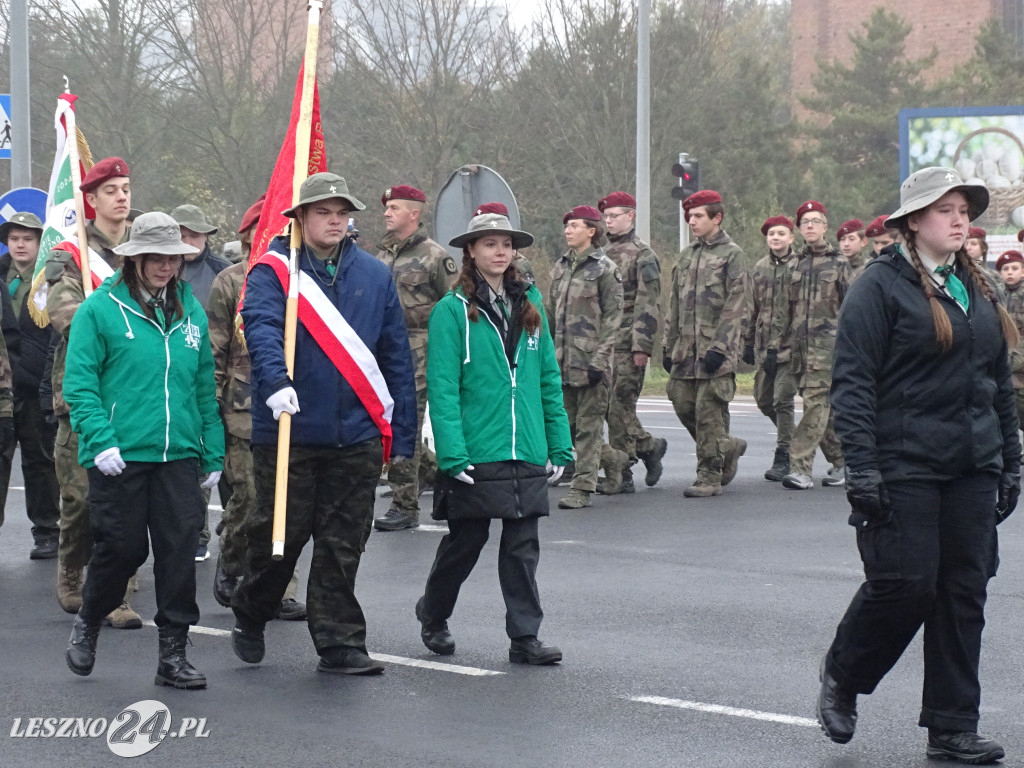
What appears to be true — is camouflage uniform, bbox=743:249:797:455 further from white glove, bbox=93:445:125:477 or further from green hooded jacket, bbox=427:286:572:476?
white glove, bbox=93:445:125:477

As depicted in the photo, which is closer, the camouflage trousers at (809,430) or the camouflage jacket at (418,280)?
the camouflage jacket at (418,280)

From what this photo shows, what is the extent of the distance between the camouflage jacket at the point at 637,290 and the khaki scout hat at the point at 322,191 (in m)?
5.94

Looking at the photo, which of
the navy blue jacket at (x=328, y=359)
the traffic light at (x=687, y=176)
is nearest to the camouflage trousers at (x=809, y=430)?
the navy blue jacket at (x=328, y=359)

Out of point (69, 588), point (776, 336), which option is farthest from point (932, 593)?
point (776, 336)

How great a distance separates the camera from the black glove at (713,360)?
490 inches

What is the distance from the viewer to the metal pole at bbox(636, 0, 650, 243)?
24219 millimetres

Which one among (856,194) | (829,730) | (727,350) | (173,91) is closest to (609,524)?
(727,350)

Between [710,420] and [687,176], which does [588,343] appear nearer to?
[710,420]

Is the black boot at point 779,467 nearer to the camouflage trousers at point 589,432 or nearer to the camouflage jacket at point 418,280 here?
the camouflage trousers at point 589,432

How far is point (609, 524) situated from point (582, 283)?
197 cm

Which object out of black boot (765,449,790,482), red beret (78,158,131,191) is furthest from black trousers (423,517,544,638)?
black boot (765,449,790,482)

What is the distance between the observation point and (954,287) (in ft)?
18.6

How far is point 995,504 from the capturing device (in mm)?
5668

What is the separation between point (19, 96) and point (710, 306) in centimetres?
808
